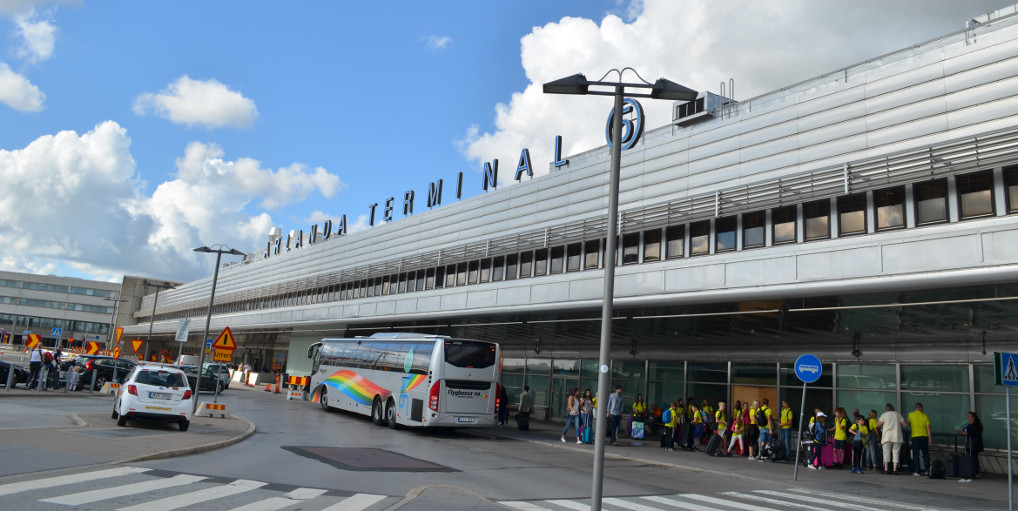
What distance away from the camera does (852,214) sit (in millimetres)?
17594

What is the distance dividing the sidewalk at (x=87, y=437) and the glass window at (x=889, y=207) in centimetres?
1598

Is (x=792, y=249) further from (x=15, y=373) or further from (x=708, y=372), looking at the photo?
(x=15, y=373)

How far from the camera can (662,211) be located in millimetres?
22875

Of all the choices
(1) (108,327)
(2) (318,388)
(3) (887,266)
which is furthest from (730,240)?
(1) (108,327)

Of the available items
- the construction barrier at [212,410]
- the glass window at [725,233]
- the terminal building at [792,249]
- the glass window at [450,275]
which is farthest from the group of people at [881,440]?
the glass window at [450,275]

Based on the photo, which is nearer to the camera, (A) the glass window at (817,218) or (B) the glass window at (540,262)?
(A) the glass window at (817,218)

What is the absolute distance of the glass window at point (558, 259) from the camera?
90.2ft

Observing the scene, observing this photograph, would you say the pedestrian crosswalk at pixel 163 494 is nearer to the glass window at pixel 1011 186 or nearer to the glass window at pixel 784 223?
the glass window at pixel 784 223

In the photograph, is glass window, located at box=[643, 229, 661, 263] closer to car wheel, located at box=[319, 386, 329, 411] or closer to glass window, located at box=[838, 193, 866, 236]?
glass window, located at box=[838, 193, 866, 236]

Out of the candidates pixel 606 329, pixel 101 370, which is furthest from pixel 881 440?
pixel 101 370

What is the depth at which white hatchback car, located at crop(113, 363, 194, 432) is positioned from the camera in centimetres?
1792

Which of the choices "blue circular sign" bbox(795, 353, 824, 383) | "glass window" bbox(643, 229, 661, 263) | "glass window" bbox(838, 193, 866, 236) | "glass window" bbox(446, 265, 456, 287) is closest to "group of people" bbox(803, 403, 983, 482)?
"blue circular sign" bbox(795, 353, 824, 383)

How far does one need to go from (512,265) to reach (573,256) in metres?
4.49

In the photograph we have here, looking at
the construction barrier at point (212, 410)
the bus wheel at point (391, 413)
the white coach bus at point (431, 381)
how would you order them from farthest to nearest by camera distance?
1. the bus wheel at point (391, 413)
2. the construction barrier at point (212, 410)
3. the white coach bus at point (431, 381)
